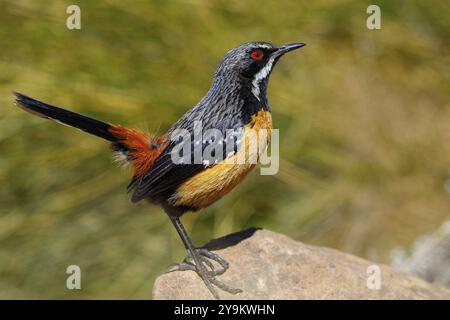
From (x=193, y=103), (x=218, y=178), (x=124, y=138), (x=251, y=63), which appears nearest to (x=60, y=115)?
(x=124, y=138)

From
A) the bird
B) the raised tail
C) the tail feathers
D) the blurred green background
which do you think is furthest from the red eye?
the blurred green background

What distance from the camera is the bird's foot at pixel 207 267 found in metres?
3.98

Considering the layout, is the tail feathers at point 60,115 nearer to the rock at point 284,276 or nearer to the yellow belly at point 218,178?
the yellow belly at point 218,178

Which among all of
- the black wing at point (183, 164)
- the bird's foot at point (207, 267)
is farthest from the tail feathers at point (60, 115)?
the bird's foot at point (207, 267)

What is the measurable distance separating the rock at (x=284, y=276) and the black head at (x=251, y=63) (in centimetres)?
73

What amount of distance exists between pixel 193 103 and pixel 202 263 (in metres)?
1.51

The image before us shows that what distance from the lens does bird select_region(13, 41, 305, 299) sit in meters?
3.79

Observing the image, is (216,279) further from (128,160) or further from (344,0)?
(344,0)

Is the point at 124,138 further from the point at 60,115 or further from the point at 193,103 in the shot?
the point at 193,103

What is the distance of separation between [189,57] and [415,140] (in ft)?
4.99

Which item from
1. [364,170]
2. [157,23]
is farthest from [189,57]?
[364,170]

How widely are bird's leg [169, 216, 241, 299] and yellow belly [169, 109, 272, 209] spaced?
18 cm

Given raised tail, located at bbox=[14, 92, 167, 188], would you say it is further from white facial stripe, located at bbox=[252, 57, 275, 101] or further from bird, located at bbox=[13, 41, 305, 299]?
white facial stripe, located at bbox=[252, 57, 275, 101]

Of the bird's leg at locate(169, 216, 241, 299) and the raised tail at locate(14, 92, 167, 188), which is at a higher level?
the raised tail at locate(14, 92, 167, 188)
